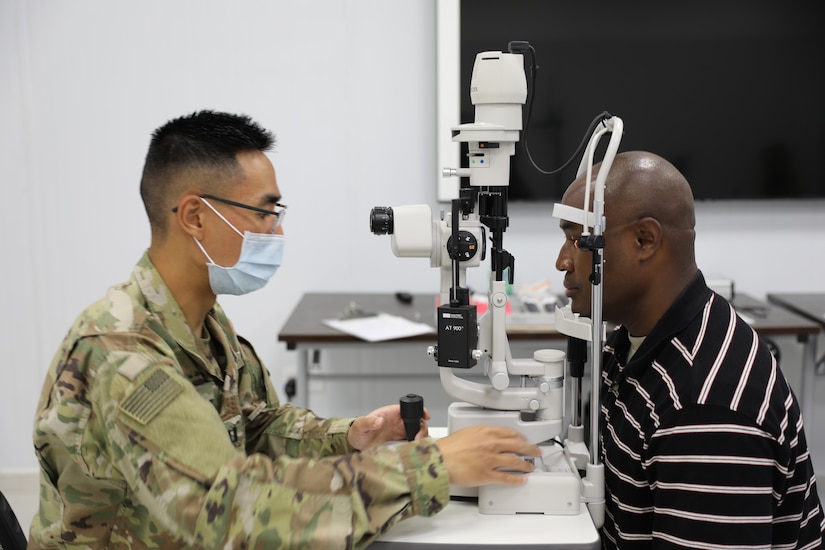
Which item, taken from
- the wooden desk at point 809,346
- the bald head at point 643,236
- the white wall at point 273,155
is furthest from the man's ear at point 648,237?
the white wall at point 273,155

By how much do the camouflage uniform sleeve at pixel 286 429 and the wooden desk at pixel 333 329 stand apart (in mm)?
979

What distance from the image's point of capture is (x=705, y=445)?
1059 mm

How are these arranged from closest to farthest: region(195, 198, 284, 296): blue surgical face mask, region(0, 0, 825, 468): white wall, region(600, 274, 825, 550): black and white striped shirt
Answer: region(600, 274, 825, 550): black and white striped shirt
region(195, 198, 284, 296): blue surgical face mask
region(0, 0, 825, 468): white wall

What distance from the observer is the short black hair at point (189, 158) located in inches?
53.7

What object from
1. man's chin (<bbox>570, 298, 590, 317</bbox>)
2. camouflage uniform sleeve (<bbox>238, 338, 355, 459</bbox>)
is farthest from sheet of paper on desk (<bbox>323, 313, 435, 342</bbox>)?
man's chin (<bbox>570, 298, 590, 317</bbox>)

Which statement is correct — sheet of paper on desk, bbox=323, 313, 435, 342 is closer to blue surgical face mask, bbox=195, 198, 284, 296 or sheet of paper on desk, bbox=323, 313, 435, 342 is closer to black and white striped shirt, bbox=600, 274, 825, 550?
blue surgical face mask, bbox=195, 198, 284, 296

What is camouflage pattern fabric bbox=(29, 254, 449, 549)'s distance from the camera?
1066 millimetres

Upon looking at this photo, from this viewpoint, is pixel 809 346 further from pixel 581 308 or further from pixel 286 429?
pixel 286 429

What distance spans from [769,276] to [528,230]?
1.04 metres

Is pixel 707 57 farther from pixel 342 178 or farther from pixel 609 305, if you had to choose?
pixel 609 305

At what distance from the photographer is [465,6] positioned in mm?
3029

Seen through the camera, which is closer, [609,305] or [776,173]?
[609,305]

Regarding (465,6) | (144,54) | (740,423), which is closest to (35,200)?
(144,54)

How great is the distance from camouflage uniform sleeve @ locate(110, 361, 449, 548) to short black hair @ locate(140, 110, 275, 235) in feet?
1.19
